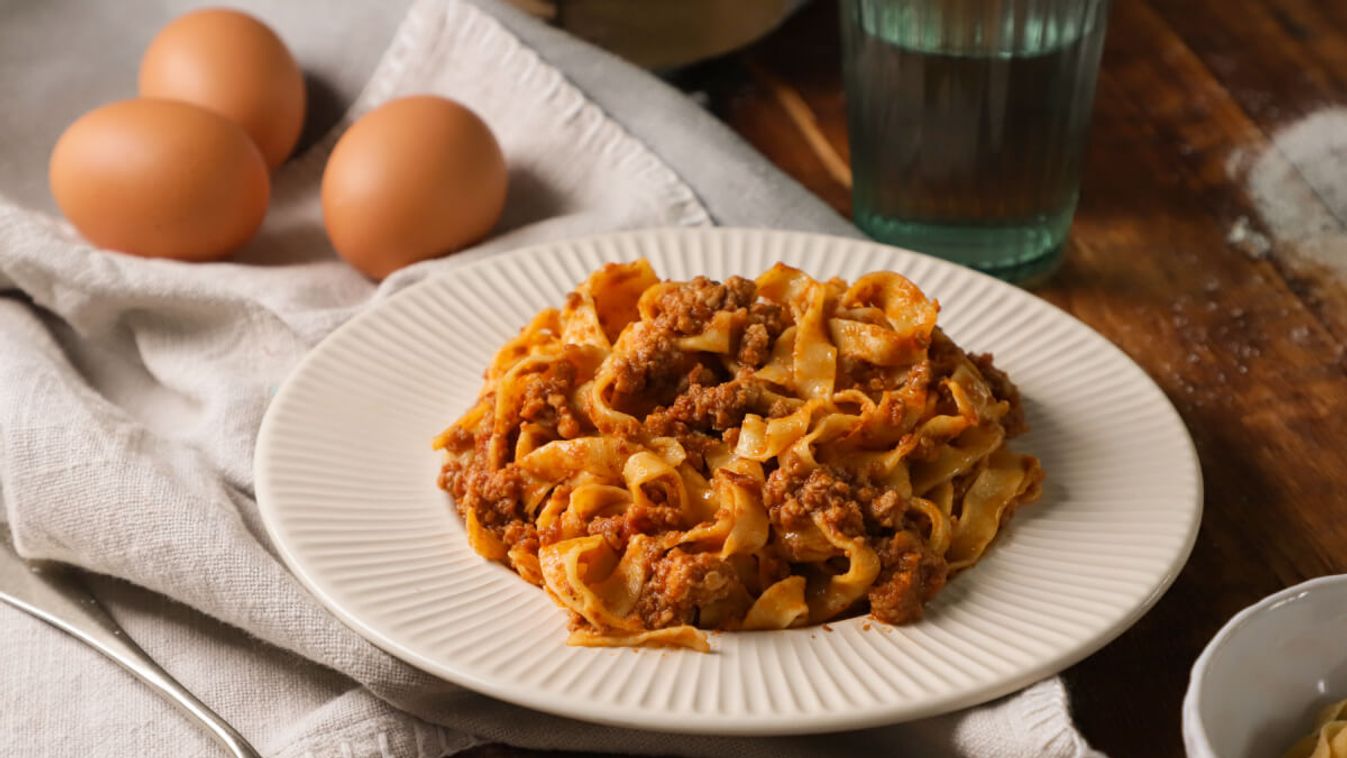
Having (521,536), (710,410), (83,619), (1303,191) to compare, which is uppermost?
(710,410)

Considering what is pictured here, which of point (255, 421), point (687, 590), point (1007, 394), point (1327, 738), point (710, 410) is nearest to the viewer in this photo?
point (1327, 738)

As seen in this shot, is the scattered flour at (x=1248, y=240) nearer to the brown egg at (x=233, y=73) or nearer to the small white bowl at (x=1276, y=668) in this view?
the small white bowl at (x=1276, y=668)

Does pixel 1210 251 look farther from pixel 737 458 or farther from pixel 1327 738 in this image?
pixel 1327 738

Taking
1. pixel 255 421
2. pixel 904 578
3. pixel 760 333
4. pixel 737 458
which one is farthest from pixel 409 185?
pixel 904 578

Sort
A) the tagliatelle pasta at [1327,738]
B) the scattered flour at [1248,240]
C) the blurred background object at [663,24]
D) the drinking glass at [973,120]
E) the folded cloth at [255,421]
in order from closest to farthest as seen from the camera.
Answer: the tagliatelle pasta at [1327,738], the folded cloth at [255,421], the drinking glass at [973,120], the scattered flour at [1248,240], the blurred background object at [663,24]

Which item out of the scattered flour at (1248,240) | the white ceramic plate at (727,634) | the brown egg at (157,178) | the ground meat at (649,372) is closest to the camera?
the white ceramic plate at (727,634)

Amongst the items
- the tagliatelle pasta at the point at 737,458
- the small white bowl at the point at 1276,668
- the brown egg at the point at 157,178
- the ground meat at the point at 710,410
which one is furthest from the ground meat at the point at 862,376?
the brown egg at the point at 157,178

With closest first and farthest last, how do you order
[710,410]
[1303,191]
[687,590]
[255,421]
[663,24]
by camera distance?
[687,590] → [710,410] → [255,421] → [1303,191] → [663,24]
